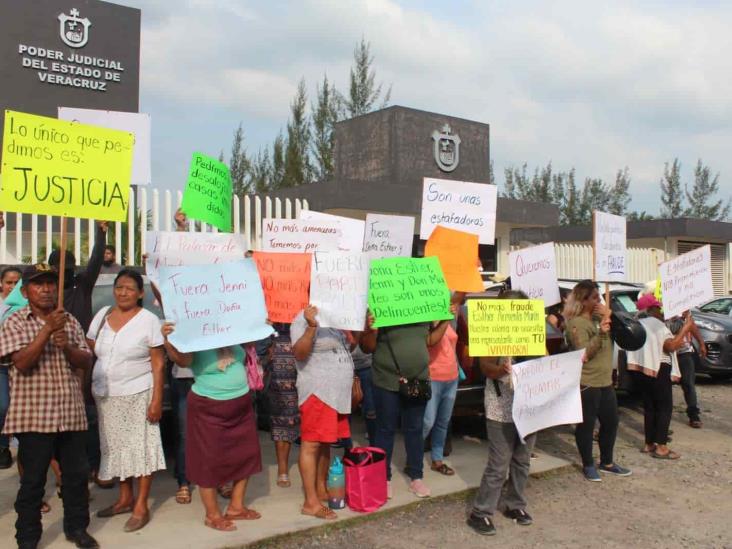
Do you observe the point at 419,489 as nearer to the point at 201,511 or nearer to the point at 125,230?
the point at 201,511

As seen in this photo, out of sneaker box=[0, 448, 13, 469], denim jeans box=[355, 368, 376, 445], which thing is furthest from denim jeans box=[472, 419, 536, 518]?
sneaker box=[0, 448, 13, 469]

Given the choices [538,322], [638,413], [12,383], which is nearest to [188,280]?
[12,383]

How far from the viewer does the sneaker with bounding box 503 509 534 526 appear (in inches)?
193

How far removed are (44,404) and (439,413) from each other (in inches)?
128

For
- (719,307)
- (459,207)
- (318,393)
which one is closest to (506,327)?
(318,393)

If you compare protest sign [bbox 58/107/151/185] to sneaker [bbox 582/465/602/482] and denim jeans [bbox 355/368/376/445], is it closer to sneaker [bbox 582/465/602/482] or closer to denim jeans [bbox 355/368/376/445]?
denim jeans [bbox 355/368/376/445]

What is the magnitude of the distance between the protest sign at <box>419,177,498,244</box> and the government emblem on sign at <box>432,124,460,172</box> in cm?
1266

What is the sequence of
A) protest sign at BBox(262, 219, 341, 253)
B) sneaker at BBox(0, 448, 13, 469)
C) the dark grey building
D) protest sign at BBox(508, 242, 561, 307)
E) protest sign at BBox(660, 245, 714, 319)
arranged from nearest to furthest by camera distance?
1. protest sign at BBox(262, 219, 341, 253)
2. protest sign at BBox(508, 242, 561, 307)
3. sneaker at BBox(0, 448, 13, 469)
4. protest sign at BBox(660, 245, 714, 319)
5. the dark grey building

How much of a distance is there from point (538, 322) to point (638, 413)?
4.82 m

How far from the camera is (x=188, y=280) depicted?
14.7 ft

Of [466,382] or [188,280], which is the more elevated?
[188,280]

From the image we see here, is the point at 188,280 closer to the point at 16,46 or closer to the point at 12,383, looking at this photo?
the point at 12,383

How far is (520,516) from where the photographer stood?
16.1ft

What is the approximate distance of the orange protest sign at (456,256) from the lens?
5.72 metres
